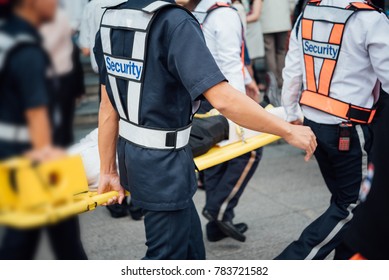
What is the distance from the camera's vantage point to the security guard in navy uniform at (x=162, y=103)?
2.12 m

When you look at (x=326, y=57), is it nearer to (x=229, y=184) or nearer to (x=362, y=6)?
(x=362, y=6)

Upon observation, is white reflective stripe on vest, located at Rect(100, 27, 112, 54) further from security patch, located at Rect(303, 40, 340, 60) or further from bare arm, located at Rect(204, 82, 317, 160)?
security patch, located at Rect(303, 40, 340, 60)

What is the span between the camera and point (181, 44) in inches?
82.9

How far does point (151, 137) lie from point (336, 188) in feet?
4.19

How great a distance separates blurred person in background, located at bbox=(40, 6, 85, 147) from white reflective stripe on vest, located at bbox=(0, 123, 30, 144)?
68 mm

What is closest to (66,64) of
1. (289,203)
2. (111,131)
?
(111,131)

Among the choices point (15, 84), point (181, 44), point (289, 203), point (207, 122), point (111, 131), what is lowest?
point (289, 203)

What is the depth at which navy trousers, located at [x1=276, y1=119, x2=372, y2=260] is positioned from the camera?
303 cm

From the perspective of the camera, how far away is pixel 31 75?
1211 millimetres

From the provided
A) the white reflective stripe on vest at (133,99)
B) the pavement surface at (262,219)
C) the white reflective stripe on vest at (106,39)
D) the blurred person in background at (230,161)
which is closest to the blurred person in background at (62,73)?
the white reflective stripe on vest at (133,99)

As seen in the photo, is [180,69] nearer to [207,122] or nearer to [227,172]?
[207,122]

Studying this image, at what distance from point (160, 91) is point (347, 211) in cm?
135

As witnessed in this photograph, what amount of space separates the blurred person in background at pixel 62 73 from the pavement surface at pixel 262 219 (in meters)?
2.05

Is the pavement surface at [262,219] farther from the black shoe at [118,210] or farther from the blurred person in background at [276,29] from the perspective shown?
the blurred person in background at [276,29]
